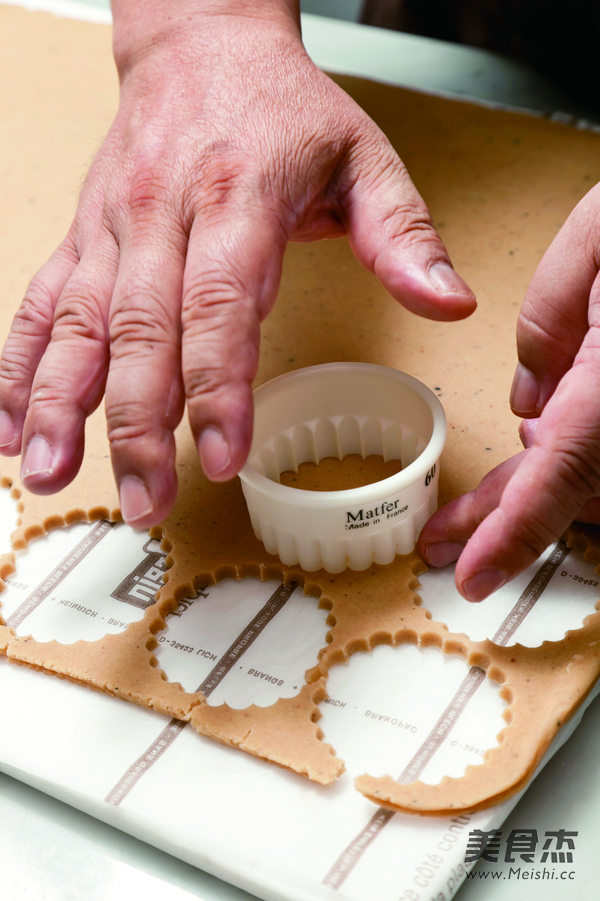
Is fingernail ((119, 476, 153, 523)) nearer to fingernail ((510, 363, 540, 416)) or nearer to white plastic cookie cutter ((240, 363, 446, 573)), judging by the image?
white plastic cookie cutter ((240, 363, 446, 573))

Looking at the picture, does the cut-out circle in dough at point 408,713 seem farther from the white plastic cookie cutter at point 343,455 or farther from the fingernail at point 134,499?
the fingernail at point 134,499

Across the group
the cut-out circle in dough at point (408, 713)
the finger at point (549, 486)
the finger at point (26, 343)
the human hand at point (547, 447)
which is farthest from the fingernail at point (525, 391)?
the finger at point (26, 343)

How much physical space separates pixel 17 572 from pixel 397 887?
19.1 inches

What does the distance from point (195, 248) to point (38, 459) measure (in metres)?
0.23

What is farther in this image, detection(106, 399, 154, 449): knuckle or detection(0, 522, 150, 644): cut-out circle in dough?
detection(0, 522, 150, 644): cut-out circle in dough

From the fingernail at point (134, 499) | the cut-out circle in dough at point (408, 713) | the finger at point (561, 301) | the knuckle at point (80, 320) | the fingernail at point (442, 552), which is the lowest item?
the cut-out circle in dough at point (408, 713)

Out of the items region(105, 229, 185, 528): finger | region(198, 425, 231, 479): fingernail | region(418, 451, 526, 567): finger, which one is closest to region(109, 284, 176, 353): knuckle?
region(105, 229, 185, 528): finger

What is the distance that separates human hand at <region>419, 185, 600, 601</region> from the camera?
72 centimetres

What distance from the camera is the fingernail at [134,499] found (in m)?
0.74

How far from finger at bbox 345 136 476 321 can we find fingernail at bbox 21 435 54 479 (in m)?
0.34

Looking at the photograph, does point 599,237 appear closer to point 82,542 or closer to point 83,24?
point 82,542

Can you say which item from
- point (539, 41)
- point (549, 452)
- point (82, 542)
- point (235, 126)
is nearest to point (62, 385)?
point (82, 542)

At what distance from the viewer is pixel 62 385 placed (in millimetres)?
817

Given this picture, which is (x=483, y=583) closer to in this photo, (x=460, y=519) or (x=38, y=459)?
(x=460, y=519)
